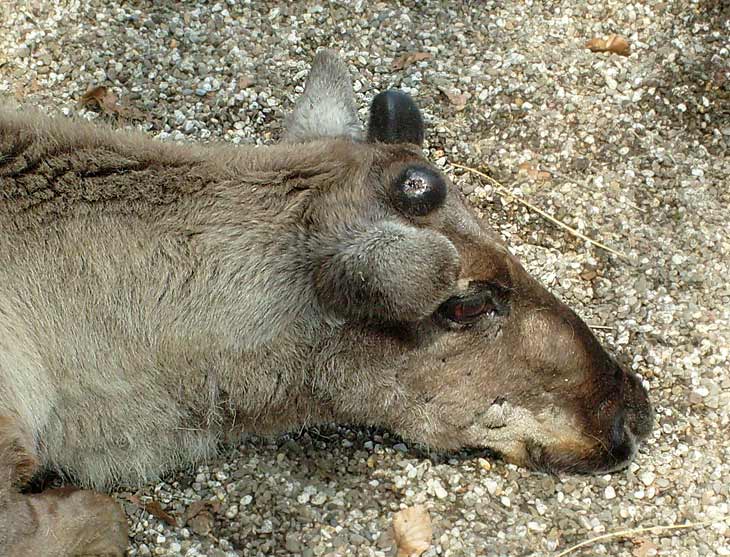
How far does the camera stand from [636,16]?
618cm

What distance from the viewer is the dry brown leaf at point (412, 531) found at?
4.06 metres

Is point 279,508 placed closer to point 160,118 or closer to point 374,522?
point 374,522

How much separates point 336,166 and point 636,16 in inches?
125

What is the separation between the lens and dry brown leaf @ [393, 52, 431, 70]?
19.8 ft

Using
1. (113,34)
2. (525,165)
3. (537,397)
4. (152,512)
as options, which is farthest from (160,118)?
(537,397)

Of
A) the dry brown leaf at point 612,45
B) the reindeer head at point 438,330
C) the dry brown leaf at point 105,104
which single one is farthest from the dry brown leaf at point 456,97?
the dry brown leaf at point 105,104

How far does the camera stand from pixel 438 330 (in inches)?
151

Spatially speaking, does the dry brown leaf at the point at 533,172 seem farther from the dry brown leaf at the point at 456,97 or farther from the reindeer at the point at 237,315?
the reindeer at the point at 237,315

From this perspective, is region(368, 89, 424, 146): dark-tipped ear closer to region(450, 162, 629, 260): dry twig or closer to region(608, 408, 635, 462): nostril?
region(450, 162, 629, 260): dry twig

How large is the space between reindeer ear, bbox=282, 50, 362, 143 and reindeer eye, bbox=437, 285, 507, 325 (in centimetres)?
100

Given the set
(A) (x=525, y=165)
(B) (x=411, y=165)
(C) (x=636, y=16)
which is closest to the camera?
(B) (x=411, y=165)

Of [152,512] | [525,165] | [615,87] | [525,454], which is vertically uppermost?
[615,87]

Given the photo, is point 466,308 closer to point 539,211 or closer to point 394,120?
point 394,120

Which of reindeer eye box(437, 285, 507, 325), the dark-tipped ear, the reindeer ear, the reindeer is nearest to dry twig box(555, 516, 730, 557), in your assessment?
the reindeer
